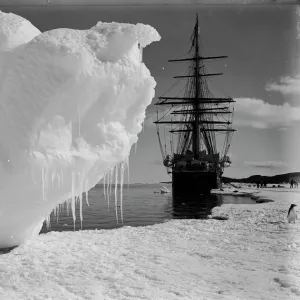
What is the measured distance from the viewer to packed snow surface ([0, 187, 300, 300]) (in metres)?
3.29

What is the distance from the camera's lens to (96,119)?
455 cm

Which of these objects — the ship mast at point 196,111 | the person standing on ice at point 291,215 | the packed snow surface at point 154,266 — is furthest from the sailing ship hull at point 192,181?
the packed snow surface at point 154,266

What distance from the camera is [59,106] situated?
4.10 metres

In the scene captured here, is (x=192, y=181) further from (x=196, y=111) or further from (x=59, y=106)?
(x=59, y=106)

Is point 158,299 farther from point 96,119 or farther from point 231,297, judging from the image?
point 96,119

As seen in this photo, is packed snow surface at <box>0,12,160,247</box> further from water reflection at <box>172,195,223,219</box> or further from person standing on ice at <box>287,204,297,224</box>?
water reflection at <box>172,195,223,219</box>

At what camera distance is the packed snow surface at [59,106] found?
3836 mm

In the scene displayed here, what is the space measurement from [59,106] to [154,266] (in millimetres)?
2359

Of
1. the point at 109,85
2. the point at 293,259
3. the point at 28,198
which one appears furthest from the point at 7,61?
the point at 293,259

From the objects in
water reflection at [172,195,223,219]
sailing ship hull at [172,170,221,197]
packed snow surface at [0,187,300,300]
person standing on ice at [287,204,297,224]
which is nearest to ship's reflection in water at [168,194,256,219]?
water reflection at [172,195,223,219]

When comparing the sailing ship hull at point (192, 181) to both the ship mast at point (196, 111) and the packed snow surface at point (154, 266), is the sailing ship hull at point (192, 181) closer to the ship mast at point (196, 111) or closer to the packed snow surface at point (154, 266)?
the ship mast at point (196, 111)

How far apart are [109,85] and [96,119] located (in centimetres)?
57

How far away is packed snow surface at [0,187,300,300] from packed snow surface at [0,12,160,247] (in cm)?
92

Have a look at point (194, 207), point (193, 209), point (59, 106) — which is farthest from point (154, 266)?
point (194, 207)
